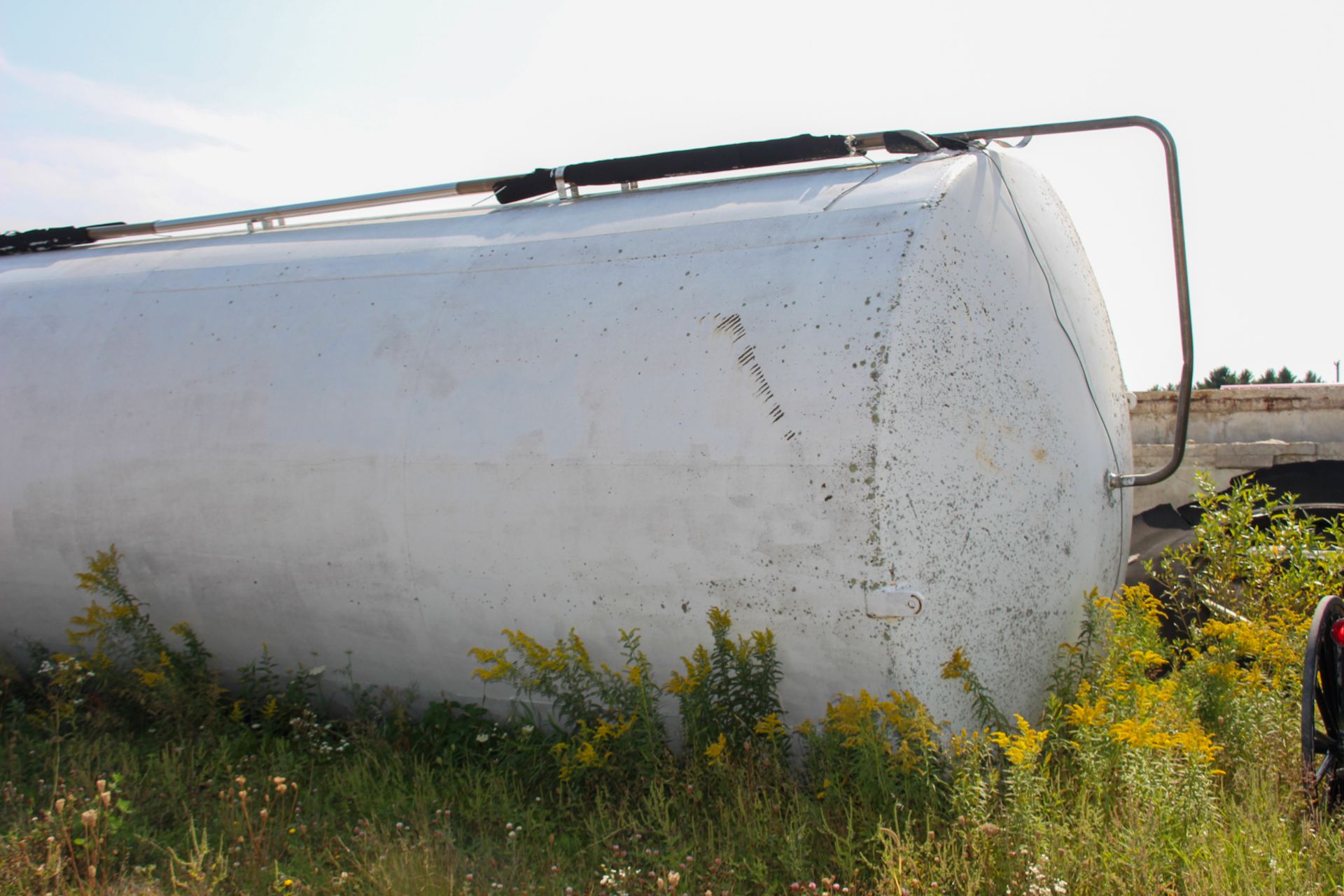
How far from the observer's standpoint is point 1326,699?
12.0 ft

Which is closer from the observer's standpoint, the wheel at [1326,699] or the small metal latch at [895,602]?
the wheel at [1326,699]

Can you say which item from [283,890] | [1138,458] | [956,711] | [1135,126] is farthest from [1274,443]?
[283,890]

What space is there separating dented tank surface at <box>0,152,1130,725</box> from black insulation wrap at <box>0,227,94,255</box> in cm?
121

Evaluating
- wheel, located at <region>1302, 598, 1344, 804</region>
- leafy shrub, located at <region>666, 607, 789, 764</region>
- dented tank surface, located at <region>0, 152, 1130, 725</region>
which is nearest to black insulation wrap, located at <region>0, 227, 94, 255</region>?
dented tank surface, located at <region>0, 152, 1130, 725</region>

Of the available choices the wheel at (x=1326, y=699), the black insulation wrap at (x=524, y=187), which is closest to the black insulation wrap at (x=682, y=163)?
the black insulation wrap at (x=524, y=187)

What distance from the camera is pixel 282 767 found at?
427 centimetres

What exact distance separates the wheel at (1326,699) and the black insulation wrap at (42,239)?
6.51 meters

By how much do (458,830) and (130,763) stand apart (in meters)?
1.62

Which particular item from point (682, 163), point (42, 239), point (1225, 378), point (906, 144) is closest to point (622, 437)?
point (682, 163)

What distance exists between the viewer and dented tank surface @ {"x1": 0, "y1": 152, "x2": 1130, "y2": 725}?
371cm

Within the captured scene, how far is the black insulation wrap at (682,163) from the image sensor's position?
4.58 metres

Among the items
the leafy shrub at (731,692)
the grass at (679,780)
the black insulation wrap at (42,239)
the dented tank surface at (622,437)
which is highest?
the black insulation wrap at (42,239)

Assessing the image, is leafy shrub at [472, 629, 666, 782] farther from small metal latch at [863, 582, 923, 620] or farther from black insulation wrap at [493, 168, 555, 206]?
black insulation wrap at [493, 168, 555, 206]

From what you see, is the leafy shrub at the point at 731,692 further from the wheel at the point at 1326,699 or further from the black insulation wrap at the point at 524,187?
the black insulation wrap at the point at 524,187
